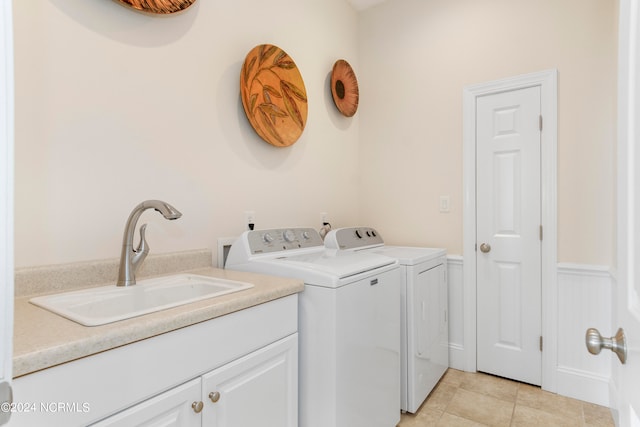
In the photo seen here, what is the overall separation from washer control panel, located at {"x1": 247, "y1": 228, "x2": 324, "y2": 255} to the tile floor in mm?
1166

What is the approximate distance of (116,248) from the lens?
4.67ft

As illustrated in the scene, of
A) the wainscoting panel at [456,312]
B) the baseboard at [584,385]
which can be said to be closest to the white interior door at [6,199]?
the wainscoting panel at [456,312]

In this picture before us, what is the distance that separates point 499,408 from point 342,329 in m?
1.36

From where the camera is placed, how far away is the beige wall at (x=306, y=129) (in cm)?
126

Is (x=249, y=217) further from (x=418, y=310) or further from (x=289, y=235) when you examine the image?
(x=418, y=310)

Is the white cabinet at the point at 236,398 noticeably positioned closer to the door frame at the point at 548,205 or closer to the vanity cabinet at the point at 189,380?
the vanity cabinet at the point at 189,380

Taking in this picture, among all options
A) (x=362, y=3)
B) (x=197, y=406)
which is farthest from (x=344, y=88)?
(x=197, y=406)

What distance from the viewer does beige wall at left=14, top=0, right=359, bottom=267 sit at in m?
1.21

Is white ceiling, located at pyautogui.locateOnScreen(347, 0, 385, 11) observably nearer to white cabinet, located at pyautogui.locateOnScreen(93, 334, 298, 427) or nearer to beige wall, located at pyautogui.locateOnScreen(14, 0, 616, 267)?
beige wall, located at pyautogui.locateOnScreen(14, 0, 616, 267)

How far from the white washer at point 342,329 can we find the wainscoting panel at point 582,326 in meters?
1.20

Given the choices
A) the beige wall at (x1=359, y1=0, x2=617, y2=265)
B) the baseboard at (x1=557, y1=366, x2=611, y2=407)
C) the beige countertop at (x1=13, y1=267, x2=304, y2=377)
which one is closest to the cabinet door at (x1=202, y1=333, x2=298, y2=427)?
the beige countertop at (x1=13, y1=267, x2=304, y2=377)

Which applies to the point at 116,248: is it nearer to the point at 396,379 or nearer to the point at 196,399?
the point at 196,399

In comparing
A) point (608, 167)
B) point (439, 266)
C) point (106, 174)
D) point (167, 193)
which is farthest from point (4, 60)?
point (608, 167)

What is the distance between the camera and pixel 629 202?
0.64 metres
